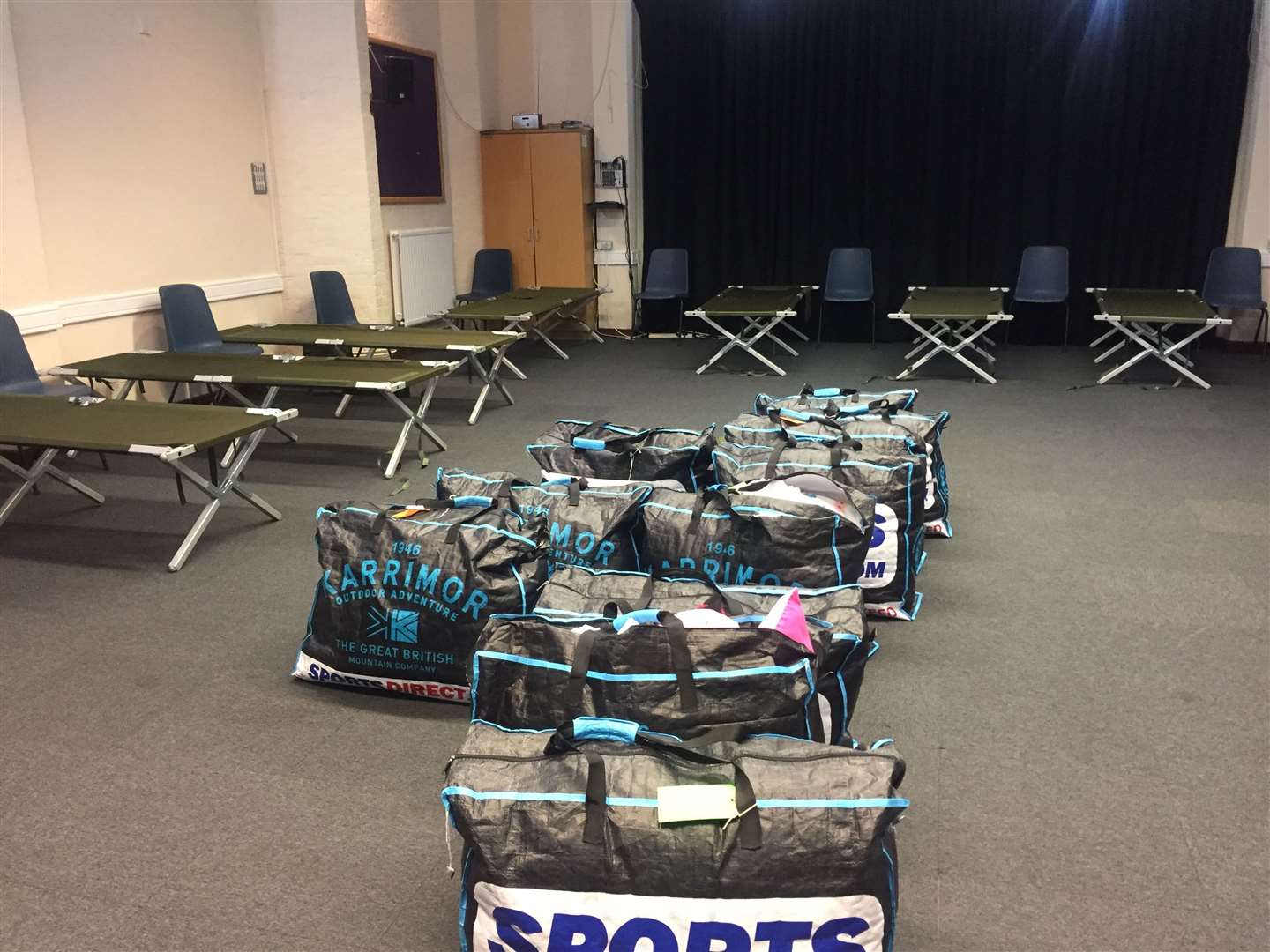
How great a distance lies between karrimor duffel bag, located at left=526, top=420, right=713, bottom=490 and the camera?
340cm

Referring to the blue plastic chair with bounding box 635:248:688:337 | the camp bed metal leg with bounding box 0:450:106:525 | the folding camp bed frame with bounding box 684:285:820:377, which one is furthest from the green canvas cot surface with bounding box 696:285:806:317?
the camp bed metal leg with bounding box 0:450:106:525

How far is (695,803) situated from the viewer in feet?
5.14

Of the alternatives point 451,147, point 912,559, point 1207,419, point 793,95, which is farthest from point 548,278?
point 912,559

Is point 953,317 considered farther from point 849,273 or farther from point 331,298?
point 331,298

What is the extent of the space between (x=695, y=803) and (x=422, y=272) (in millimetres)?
7215

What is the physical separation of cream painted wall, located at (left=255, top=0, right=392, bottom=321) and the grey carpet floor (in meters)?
3.09

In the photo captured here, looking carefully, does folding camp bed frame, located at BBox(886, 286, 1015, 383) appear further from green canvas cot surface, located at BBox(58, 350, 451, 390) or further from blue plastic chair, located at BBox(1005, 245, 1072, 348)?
green canvas cot surface, located at BBox(58, 350, 451, 390)

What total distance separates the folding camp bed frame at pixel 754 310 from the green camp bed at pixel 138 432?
12.5 ft

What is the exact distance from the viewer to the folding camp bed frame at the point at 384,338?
Result: 588 centimetres

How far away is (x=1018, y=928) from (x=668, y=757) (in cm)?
76

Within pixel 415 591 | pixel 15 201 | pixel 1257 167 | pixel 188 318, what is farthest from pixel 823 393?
pixel 1257 167

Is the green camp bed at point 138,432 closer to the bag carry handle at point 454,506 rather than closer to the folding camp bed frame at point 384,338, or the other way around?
the bag carry handle at point 454,506

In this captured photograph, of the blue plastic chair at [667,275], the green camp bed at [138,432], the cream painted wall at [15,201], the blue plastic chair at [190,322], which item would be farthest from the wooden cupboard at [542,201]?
the green camp bed at [138,432]

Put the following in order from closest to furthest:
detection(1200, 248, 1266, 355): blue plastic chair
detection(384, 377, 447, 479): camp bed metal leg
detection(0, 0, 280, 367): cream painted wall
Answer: detection(384, 377, 447, 479): camp bed metal leg, detection(0, 0, 280, 367): cream painted wall, detection(1200, 248, 1266, 355): blue plastic chair
